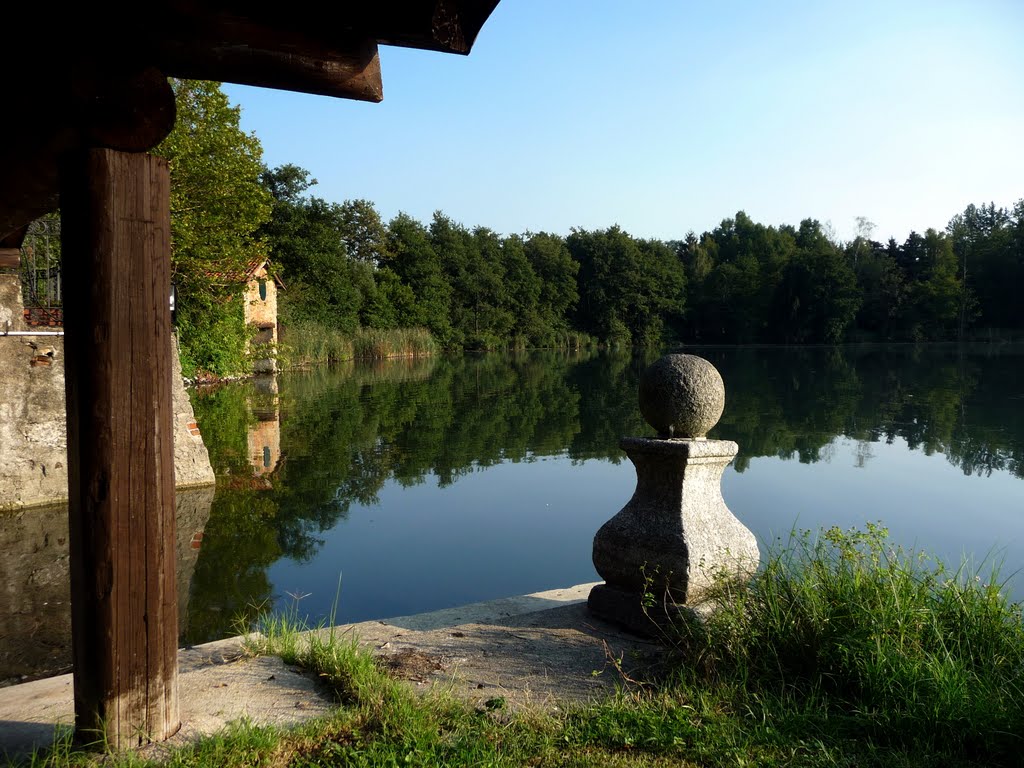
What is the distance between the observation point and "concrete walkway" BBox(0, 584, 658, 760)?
2795 millimetres

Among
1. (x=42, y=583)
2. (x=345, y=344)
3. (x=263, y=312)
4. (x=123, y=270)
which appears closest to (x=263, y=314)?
(x=263, y=312)

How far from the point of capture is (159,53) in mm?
2432

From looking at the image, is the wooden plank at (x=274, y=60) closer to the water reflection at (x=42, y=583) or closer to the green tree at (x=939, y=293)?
the water reflection at (x=42, y=583)

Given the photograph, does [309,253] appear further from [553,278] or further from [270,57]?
[270,57]

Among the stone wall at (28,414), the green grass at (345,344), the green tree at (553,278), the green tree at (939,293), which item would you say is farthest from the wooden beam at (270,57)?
the green tree at (939,293)

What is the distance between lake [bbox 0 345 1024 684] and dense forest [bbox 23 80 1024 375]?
17966mm

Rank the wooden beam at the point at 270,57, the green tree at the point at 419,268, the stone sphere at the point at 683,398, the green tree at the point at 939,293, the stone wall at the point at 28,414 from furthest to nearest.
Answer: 1. the green tree at the point at 939,293
2. the green tree at the point at 419,268
3. the stone wall at the point at 28,414
4. the stone sphere at the point at 683,398
5. the wooden beam at the point at 270,57

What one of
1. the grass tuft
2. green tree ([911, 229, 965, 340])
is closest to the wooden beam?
the grass tuft

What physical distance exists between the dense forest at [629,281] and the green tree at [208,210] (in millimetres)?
9104

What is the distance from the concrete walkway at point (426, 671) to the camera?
279cm

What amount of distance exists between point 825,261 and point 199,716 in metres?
65.3

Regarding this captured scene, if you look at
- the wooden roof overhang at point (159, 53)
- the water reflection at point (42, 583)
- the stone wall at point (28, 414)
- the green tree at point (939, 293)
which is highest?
the green tree at point (939, 293)

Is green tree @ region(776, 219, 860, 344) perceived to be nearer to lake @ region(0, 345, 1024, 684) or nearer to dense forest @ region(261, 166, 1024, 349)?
dense forest @ region(261, 166, 1024, 349)

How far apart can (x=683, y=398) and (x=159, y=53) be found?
297cm
